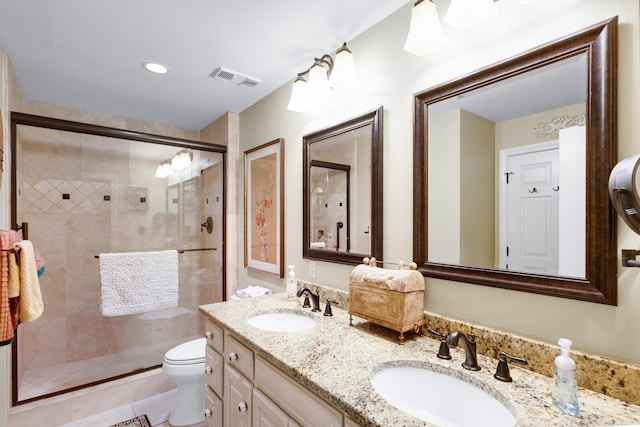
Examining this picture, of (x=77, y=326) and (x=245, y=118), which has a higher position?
(x=245, y=118)

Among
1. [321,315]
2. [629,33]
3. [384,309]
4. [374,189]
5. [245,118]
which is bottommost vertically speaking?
[321,315]

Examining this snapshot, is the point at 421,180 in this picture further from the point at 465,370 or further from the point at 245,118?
the point at 245,118

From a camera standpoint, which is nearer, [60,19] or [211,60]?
[60,19]

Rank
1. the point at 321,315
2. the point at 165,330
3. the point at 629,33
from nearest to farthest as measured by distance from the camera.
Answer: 1. the point at 629,33
2. the point at 321,315
3. the point at 165,330

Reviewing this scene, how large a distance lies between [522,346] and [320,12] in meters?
1.65

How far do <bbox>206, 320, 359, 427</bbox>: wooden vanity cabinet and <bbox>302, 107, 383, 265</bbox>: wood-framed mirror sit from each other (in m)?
0.71

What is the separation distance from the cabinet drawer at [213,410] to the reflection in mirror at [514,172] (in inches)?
51.8

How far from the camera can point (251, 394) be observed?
1294mm

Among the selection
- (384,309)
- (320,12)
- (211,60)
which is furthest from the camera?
(211,60)

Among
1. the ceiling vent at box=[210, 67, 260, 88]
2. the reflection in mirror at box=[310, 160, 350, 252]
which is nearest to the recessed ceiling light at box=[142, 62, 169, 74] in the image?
the ceiling vent at box=[210, 67, 260, 88]

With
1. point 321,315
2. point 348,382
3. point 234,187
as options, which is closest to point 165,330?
point 234,187

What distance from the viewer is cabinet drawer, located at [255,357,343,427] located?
36.2 inches

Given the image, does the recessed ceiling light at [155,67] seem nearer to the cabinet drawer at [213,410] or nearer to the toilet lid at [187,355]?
the toilet lid at [187,355]

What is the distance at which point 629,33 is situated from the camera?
2.84 ft
